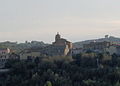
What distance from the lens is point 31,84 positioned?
75.7 feet

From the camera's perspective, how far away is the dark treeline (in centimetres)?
2211

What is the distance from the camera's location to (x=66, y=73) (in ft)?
78.7

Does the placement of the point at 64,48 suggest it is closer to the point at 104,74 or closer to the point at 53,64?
the point at 53,64

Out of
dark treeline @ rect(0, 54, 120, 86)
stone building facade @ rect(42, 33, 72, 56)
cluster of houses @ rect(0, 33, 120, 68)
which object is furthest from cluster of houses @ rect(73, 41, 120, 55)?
dark treeline @ rect(0, 54, 120, 86)

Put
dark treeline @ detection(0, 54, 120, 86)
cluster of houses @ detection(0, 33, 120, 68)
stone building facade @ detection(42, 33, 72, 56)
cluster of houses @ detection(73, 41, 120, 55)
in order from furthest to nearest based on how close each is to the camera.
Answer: stone building facade @ detection(42, 33, 72, 56)
cluster of houses @ detection(73, 41, 120, 55)
cluster of houses @ detection(0, 33, 120, 68)
dark treeline @ detection(0, 54, 120, 86)

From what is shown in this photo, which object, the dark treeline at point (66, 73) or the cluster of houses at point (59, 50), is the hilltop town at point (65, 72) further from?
the cluster of houses at point (59, 50)

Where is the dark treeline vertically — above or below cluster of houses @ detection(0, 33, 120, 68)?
below

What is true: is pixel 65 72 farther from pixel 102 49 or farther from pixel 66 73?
pixel 102 49

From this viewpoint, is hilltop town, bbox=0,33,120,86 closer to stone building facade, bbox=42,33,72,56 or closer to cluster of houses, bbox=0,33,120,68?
cluster of houses, bbox=0,33,120,68

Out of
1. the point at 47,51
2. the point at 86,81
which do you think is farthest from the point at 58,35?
the point at 86,81

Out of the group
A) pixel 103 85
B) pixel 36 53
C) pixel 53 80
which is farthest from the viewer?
pixel 36 53

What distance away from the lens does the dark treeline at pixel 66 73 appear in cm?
2211

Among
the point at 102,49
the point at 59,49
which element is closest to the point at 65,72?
the point at 59,49

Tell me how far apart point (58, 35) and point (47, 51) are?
3.12 m
